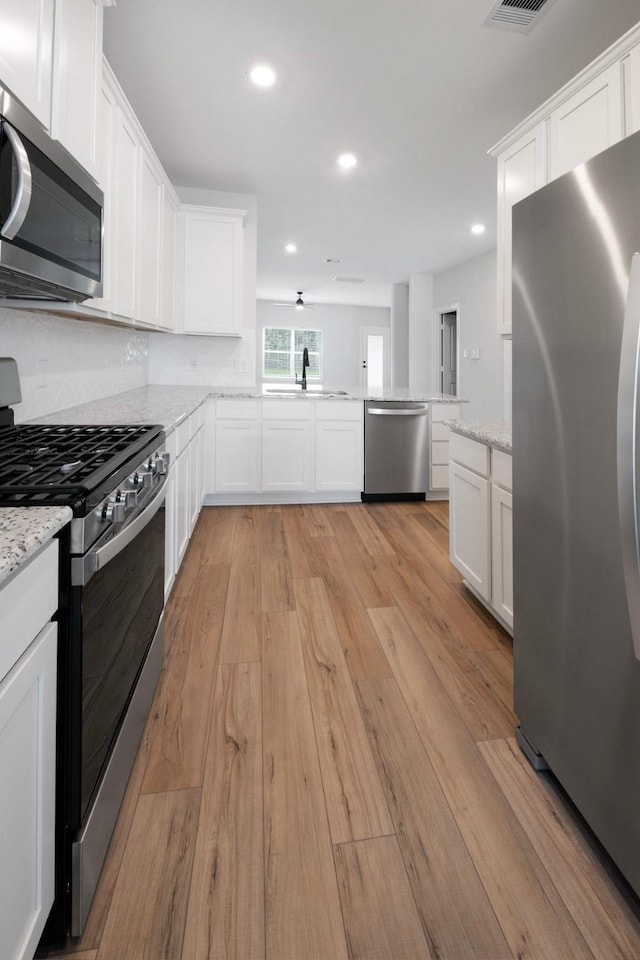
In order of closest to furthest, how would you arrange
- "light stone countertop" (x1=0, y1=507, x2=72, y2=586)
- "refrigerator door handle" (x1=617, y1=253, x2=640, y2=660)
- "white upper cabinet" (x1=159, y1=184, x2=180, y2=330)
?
"light stone countertop" (x1=0, y1=507, x2=72, y2=586) < "refrigerator door handle" (x1=617, y1=253, x2=640, y2=660) < "white upper cabinet" (x1=159, y1=184, x2=180, y2=330)

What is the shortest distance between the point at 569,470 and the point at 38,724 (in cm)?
116

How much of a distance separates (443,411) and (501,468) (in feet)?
8.60

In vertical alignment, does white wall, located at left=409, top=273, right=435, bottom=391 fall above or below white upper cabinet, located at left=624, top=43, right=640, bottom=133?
above

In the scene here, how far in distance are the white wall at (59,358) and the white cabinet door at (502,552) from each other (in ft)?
6.25

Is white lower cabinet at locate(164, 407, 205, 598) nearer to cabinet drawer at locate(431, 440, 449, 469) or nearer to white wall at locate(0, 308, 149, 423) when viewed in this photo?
white wall at locate(0, 308, 149, 423)

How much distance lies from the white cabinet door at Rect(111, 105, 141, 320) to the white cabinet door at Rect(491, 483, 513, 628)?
1.89 metres

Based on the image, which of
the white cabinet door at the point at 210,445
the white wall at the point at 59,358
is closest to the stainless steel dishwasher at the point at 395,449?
the white cabinet door at the point at 210,445

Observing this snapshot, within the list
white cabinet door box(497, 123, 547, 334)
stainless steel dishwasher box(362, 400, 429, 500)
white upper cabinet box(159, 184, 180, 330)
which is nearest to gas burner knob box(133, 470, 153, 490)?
white cabinet door box(497, 123, 547, 334)

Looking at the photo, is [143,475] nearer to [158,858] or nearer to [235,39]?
[158,858]

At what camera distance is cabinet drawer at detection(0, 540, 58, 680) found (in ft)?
2.25

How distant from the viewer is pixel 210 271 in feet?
14.3

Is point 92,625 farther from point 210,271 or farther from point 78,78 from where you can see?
point 210,271

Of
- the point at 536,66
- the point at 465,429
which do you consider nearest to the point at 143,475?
the point at 465,429

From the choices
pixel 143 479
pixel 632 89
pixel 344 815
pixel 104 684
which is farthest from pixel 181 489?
pixel 632 89
